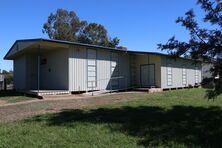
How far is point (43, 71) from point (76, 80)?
4028mm

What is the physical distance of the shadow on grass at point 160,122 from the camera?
23.8 feet

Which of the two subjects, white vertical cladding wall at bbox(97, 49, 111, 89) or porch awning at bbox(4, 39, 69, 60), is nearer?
→ porch awning at bbox(4, 39, 69, 60)

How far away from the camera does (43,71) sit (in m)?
22.3

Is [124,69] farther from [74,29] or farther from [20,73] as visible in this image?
[74,29]

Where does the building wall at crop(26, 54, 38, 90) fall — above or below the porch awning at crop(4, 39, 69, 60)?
below

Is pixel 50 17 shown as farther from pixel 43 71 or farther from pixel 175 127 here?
pixel 175 127

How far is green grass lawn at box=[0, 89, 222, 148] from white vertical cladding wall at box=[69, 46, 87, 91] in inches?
326

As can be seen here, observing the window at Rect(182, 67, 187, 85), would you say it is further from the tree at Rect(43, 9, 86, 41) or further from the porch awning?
the tree at Rect(43, 9, 86, 41)

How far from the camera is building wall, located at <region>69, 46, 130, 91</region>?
63.2 feet

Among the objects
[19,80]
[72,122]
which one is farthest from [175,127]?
[19,80]

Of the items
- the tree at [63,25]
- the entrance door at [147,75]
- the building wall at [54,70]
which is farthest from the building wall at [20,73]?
the tree at [63,25]

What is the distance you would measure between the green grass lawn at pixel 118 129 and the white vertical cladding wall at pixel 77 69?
827 centimetres

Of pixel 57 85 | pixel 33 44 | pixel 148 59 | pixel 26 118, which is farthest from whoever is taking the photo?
pixel 148 59

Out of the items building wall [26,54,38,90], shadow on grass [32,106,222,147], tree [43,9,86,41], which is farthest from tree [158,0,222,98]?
tree [43,9,86,41]
